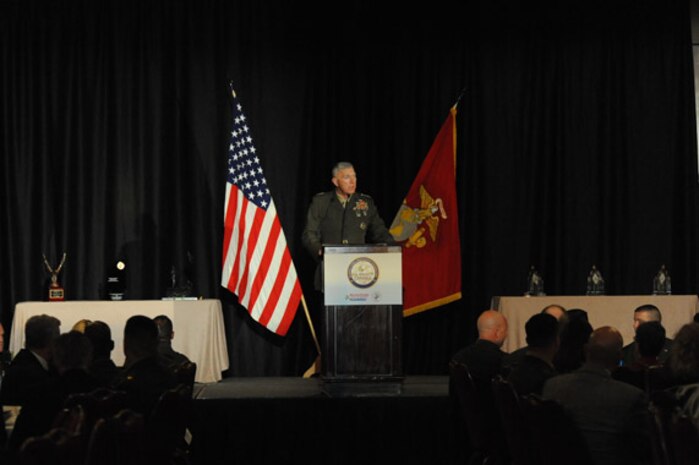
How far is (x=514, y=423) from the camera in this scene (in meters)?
4.59

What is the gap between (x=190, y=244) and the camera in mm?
10891

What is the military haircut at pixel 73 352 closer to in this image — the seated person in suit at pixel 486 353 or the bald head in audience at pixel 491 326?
the seated person in suit at pixel 486 353

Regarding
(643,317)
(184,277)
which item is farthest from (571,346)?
(184,277)

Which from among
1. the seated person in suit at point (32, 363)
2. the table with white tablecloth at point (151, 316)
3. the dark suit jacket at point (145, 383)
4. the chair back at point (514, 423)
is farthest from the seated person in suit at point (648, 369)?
the table with white tablecloth at point (151, 316)

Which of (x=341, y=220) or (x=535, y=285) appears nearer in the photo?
(x=341, y=220)

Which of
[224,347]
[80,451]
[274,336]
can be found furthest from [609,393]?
[274,336]

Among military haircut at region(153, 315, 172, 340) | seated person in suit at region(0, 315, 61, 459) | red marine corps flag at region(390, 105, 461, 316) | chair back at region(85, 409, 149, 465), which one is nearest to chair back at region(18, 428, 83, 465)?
chair back at region(85, 409, 149, 465)

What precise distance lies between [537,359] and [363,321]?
305 centimetres

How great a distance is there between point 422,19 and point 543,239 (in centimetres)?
244

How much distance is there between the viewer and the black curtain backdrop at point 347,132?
10.9m

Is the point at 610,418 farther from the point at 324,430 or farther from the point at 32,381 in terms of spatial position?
the point at 324,430

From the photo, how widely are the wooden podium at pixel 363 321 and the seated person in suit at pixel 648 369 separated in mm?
2716

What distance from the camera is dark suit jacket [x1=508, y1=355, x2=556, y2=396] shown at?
529 centimetres

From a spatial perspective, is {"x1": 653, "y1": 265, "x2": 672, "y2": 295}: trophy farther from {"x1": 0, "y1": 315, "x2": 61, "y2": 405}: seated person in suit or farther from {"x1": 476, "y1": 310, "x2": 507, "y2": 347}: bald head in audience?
{"x1": 0, "y1": 315, "x2": 61, "y2": 405}: seated person in suit
